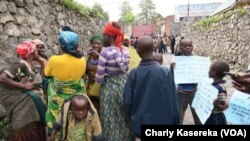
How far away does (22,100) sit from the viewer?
13.1ft

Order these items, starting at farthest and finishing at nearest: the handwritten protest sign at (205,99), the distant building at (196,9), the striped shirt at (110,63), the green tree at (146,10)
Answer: the green tree at (146,10), the distant building at (196,9), the striped shirt at (110,63), the handwritten protest sign at (205,99)

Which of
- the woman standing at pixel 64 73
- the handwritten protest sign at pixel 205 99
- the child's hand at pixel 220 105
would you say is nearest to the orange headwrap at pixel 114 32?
the woman standing at pixel 64 73

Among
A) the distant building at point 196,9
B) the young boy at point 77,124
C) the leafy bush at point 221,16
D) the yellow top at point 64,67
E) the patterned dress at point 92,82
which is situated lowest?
the young boy at point 77,124

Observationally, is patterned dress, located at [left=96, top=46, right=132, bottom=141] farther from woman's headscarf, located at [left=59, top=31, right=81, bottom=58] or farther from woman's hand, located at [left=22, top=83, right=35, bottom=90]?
woman's hand, located at [left=22, top=83, right=35, bottom=90]

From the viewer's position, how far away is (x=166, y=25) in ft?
178

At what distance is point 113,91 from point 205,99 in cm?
108

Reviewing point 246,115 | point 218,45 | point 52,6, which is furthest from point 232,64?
point 246,115

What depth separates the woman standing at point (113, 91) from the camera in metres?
4.07

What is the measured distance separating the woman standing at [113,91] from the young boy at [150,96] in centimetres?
56

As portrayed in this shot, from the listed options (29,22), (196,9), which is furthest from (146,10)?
(29,22)

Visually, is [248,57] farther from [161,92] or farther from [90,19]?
[161,92]

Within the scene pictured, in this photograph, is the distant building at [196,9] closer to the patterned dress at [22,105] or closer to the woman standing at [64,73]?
the woman standing at [64,73]

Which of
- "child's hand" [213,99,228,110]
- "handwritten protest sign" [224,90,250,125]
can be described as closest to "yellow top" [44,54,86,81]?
"child's hand" [213,99,228,110]

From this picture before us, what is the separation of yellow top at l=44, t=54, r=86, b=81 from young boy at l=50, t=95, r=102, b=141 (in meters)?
0.40
